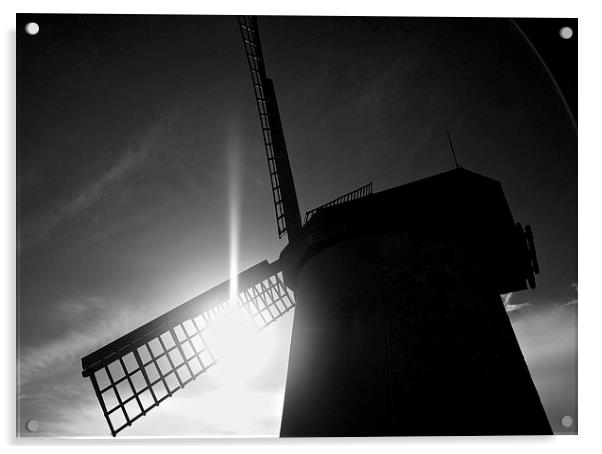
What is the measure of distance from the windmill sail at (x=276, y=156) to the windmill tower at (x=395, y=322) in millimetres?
457

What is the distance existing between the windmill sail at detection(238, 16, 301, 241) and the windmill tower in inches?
18.0

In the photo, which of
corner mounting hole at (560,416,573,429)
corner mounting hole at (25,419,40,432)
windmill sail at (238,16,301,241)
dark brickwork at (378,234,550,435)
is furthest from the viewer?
windmill sail at (238,16,301,241)

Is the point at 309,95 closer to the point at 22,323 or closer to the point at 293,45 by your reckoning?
the point at 293,45

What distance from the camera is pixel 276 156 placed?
22.6 feet

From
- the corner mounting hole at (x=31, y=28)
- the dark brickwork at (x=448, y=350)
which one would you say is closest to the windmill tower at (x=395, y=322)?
the dark brickwork at (x=448, y=350)

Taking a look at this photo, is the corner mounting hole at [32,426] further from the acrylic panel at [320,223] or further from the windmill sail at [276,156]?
the windmill sail at [276,156]

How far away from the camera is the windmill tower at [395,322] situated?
4.10m

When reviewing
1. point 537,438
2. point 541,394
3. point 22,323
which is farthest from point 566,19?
point 22,323

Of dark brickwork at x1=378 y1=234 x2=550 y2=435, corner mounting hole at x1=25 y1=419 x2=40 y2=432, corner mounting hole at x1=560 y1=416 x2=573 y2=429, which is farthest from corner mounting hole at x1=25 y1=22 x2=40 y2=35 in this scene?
corner mounting hole at x1=560 y1=416 x2=573 y2=429

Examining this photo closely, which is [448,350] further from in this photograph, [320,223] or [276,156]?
[276,156]

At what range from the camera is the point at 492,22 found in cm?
492

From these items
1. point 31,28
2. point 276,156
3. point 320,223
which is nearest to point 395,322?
point 320,223

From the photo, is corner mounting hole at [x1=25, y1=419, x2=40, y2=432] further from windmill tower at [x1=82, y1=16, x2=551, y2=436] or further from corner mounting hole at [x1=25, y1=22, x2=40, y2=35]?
corner mounting hole at [x1=25, y1=22, x2=40, y2=35]

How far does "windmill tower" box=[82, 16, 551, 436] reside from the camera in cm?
410
